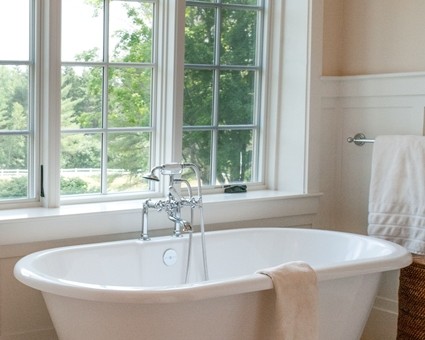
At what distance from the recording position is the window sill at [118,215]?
3.12m

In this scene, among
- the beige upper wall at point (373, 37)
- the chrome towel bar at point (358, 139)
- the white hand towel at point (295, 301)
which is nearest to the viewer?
the white hand towel at point (295, 301)

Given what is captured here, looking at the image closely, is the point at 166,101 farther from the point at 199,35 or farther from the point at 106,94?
the point at 199,35

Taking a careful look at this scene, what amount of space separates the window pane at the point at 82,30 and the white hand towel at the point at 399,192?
1397mm

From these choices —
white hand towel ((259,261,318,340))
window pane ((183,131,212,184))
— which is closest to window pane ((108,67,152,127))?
window pane ((183,131,212,184))

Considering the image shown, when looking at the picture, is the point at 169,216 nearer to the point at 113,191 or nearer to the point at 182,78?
the point at 113,191

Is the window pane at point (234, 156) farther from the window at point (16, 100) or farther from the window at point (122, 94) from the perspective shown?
the window at point (16, 100)

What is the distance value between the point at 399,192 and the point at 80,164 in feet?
4.82

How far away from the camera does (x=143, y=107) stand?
3.67 meters

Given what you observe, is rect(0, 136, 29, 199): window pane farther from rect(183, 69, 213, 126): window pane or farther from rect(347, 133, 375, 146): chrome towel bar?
rect(347, 133, 375, 146): chrome towel bar

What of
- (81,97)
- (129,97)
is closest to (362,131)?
(129,97)

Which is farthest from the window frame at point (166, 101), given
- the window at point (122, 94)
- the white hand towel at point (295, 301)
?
the white hand towel at point (295, 301)

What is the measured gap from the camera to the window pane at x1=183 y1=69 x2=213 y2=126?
3.82 m

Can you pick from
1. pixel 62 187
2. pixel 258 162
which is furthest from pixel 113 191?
pixel 258 162

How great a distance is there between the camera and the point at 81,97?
347 centimetres
